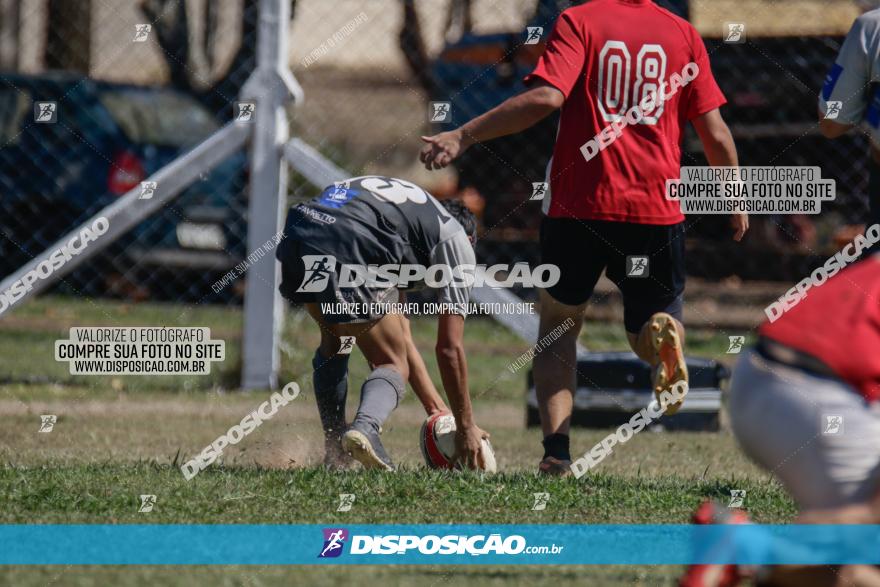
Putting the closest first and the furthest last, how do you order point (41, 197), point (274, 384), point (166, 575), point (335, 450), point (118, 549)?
point (166, 575)
point (118, 549)
point (335, 450)
point (274, 384)
point (41, 197)

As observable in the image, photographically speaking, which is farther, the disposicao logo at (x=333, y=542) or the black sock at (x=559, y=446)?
the black sock at (x=559, y=446)

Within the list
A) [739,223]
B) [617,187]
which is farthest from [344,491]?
[739,223]

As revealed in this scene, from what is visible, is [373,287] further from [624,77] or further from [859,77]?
[859,77]

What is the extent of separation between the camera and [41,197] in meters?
12.1

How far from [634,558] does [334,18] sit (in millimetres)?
6532

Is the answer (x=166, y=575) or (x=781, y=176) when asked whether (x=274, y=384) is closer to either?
(x=781, y=176)

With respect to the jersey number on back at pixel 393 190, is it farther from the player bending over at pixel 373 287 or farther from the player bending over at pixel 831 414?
the player bending over at pixel 831 414

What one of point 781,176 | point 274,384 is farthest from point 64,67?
point 781,176

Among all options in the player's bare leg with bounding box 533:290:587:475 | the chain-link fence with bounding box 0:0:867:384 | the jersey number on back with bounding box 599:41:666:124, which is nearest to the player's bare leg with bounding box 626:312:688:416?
the player's bare leg with bounding box 533:290:587:475

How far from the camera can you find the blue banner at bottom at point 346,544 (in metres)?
4.02

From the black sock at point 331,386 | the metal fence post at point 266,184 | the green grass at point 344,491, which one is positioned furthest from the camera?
the metal fence post at point 266,184

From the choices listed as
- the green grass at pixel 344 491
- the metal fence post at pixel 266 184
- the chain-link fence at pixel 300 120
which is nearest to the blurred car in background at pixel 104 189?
the chain-link fence at pixel 300 120

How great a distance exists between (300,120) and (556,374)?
734 centimetres

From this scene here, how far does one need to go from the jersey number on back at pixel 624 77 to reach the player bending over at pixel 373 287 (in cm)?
83
